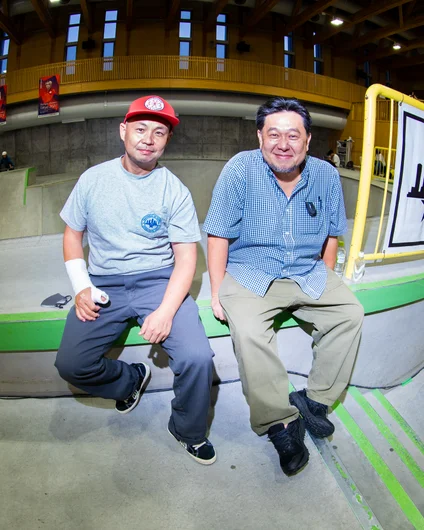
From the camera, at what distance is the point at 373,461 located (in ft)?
4.67

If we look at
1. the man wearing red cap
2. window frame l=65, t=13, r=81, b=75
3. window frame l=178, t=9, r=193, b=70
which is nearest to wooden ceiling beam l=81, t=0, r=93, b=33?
window frame l=65, t=13, r=81, b=75

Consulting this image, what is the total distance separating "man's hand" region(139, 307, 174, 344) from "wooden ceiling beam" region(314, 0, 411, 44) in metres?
8.09

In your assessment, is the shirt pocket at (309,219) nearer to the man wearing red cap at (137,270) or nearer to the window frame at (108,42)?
the man wearing red cap at (137,270)

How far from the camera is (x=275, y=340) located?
1356 millimetres

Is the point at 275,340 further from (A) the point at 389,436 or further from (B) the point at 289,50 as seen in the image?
(B) the point at 289,50

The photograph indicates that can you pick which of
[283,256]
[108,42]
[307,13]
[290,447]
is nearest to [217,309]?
[283,256]

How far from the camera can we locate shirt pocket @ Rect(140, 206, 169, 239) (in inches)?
53.4

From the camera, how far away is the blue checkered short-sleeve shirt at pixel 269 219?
1438mm

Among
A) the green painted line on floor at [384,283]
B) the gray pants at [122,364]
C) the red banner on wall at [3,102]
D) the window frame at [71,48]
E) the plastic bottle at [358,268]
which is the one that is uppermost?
the window frame at [71,48]

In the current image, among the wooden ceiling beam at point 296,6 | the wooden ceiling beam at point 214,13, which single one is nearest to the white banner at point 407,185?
the wooden ceiling beam at point 214,13

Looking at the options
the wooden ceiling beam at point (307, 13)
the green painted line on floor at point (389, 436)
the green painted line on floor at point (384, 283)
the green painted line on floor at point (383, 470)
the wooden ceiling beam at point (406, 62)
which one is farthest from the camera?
the wooden ceiling beam at point (406, 62)

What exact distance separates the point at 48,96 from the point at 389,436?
8.05m

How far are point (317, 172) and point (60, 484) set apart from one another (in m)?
1.63

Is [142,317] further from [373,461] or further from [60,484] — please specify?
[373,461]
